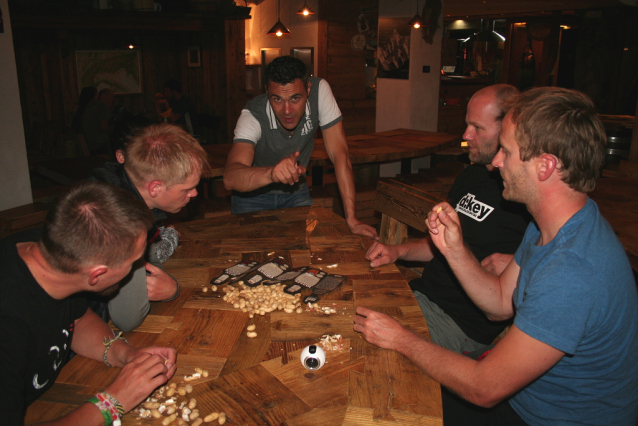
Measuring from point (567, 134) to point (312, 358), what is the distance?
1.00m

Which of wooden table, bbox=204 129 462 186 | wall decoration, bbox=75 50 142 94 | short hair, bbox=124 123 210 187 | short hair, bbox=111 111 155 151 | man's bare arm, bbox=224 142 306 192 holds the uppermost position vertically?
wall decoration, bbox=75 50 142 94

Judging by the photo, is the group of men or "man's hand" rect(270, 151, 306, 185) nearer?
the group of men

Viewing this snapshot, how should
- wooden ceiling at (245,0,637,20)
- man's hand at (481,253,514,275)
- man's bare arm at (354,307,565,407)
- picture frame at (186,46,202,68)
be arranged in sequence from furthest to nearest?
picture frame at (186,46,202,68)
wooden ceiling at (245,0,637,20)
man's hand at (481,253,514,275)
man's bare arm at (354,307,565,407)

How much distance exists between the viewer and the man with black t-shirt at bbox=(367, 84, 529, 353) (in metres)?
2.16

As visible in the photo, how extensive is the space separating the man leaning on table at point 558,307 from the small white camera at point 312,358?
21cm

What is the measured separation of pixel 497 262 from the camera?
6.75 ft

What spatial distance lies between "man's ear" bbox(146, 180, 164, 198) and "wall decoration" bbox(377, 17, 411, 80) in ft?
23.2

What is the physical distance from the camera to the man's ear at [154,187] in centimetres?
177

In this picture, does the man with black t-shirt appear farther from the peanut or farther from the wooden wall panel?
the wooden wall panel

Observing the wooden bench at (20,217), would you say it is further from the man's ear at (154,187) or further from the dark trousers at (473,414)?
the dark trousers at (473,414)

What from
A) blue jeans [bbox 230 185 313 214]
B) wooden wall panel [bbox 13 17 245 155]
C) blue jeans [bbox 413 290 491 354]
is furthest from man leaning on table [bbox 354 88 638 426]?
wooden wall panel [bbox 13 17 245 155]

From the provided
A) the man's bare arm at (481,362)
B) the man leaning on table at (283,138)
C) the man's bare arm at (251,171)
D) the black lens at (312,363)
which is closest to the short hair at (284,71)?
the man leaning on table at (283,138)

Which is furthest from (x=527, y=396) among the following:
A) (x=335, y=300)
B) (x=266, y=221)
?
(x=266, y=221)

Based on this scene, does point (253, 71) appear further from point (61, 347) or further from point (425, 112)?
point (61, 347)
